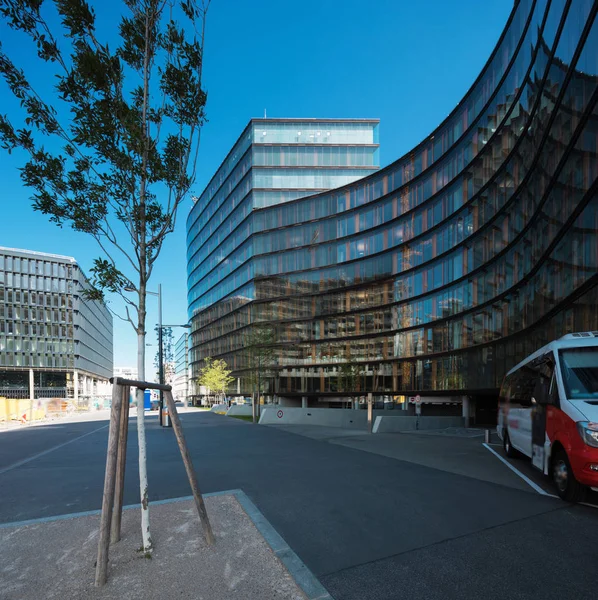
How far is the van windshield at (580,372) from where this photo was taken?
282 inches

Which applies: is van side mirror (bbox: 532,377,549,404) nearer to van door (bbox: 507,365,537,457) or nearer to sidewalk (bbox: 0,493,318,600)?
van door (bbox: 507,365,537,457)

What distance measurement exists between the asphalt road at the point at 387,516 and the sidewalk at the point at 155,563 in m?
0.56

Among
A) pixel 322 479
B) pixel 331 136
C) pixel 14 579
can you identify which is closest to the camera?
pixel 14 579

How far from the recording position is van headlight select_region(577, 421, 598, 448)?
6219mm

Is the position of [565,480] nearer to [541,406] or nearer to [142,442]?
[541,406]

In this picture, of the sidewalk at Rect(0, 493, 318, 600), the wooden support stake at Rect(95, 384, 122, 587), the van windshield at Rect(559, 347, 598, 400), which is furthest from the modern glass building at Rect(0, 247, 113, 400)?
the van windshield at Rect(559, 347, 598, 400)

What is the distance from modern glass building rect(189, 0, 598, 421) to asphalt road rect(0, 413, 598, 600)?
1017 cm

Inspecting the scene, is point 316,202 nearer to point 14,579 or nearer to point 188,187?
point 188,187

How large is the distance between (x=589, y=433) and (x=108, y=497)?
6.67 metres

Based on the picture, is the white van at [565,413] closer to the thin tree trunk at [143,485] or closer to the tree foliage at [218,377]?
the thin tree trunk at [143,485]

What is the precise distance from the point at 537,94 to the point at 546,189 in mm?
4671

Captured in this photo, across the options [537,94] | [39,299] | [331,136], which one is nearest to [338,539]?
[537,94]

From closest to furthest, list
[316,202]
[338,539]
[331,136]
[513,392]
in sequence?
[338,539]
[513,392]
[316,202]
[331,136]

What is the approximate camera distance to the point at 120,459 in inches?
193
